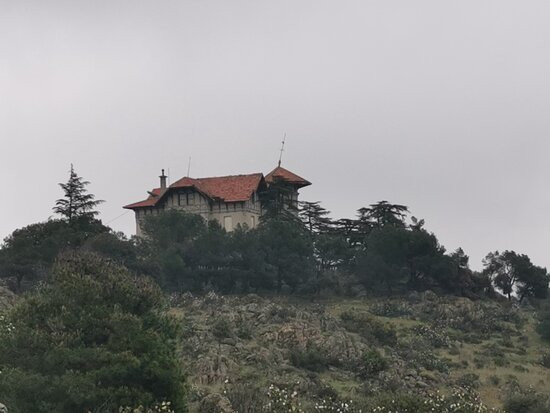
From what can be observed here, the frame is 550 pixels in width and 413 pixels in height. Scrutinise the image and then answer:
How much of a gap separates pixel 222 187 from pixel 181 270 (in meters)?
14.2

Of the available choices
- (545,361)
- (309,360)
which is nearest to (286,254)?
(545,361)

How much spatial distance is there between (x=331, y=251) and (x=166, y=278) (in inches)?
575

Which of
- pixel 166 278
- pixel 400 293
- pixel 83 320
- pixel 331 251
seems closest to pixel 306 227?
pixel 331 251

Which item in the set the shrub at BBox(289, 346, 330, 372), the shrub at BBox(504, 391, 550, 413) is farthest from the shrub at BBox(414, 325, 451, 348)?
the shrub at BBox(504, 391, 550, 413)

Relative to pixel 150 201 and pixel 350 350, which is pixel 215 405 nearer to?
pixel 350 350

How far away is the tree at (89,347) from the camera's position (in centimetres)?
3086

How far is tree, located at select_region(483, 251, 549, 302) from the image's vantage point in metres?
80.3

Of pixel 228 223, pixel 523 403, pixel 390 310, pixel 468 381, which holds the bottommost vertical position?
pixel 523 403

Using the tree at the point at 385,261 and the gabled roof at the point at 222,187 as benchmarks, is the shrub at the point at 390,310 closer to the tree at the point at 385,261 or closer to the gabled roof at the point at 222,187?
the tree at the point at 385,261

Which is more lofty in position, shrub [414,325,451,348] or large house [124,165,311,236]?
large house [124,165,311,236]

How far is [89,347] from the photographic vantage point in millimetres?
32750

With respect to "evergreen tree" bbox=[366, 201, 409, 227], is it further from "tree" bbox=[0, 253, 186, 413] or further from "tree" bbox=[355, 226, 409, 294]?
"tree" bbox=[0, 253, 186, 413]

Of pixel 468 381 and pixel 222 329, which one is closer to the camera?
pixel 468 381

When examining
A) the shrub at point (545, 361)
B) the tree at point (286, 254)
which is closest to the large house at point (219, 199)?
the tree at point (286, 254)
